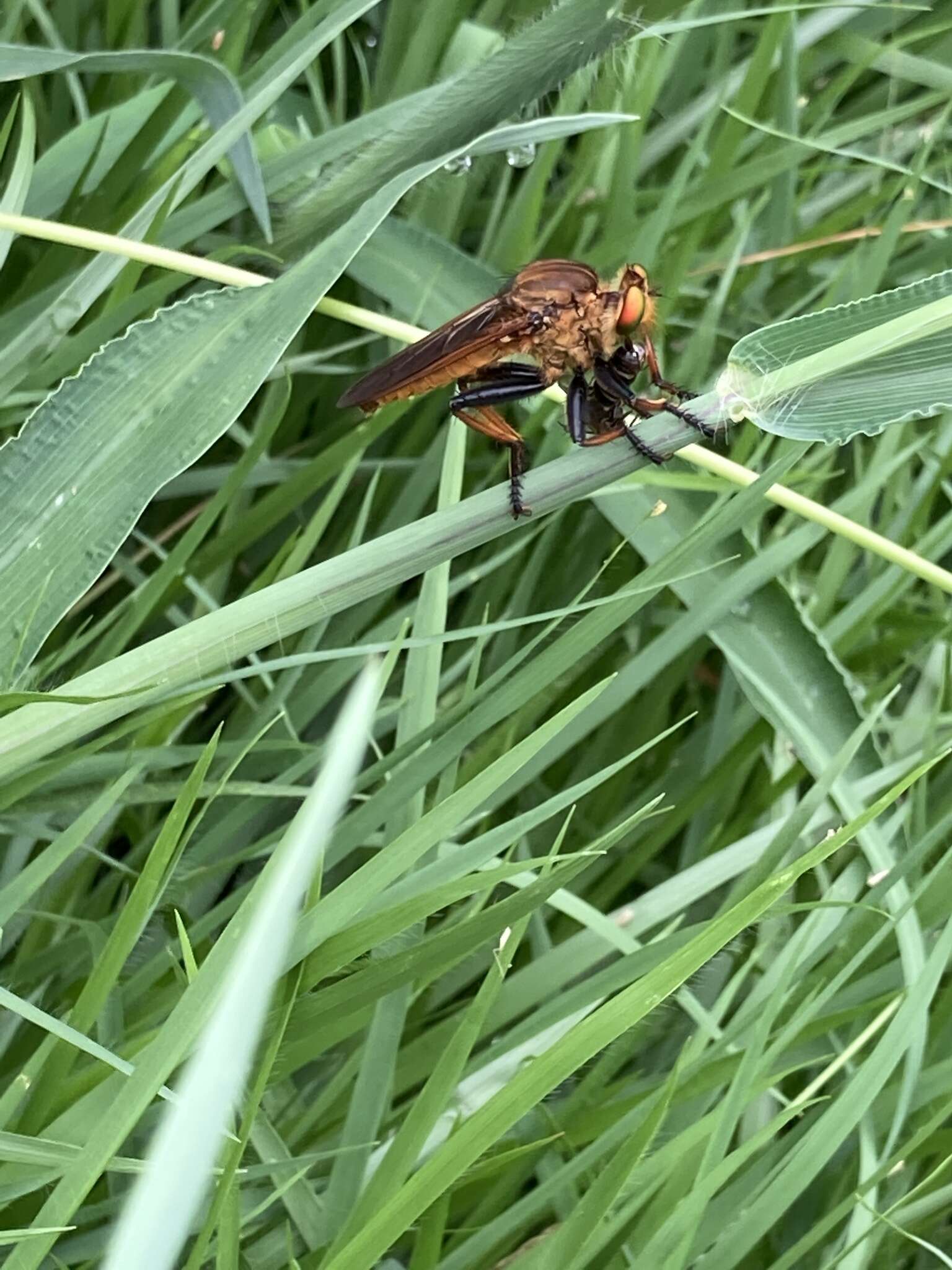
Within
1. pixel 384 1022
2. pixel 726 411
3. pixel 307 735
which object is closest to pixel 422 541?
pixel 726 411

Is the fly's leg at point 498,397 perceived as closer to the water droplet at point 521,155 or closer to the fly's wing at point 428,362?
the fly's wing at point 428,362

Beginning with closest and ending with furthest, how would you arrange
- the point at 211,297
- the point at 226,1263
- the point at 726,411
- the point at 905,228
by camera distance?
the point at 226,1263, the point at 726,411, the point at 211,297, the point at 905,228

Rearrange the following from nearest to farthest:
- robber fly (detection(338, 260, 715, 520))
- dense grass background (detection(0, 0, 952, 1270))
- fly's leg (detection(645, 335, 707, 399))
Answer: dense grass background (detection(0, 0, 952, 1270))
fly's leg (detection(645, 335, 707, 399))
robber fly (detection(338, 260, 715, 520))

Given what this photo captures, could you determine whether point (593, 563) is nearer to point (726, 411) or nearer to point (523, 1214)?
point (726, 411)

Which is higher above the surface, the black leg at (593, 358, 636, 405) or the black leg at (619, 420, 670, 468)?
the black leg at (593, 358, 636, 405)

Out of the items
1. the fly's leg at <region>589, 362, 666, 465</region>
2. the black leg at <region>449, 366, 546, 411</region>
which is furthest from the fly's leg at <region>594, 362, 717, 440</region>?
the black leg at <region>449, 366, 546, 411</region>

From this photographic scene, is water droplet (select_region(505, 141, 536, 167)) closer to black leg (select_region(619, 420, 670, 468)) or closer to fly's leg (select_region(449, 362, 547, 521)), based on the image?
fly's leg (select_region(449, 362, 547, 521))

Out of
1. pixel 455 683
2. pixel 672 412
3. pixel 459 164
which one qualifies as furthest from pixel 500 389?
pixel 672 412
